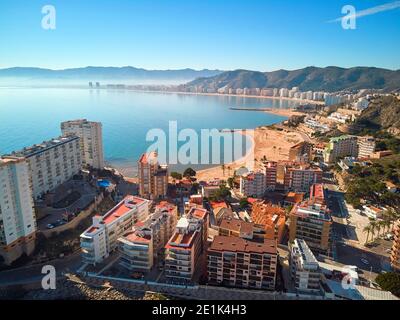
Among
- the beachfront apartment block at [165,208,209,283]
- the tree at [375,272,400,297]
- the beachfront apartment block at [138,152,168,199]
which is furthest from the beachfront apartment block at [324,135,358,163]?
the beachfront apartment block at [165,208,209,283]

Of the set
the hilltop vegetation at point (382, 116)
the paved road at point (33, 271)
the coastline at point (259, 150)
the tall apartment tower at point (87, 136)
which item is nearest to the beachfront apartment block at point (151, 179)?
the coastline at point (259, 150)

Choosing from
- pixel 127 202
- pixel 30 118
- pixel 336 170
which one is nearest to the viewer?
pixel 127 202

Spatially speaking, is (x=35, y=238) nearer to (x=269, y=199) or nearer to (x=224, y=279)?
(x=224, y=279)

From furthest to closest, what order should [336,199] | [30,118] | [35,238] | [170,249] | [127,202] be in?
[30,118] < [336,199] < [127,202] < [35,238] < [170,249]

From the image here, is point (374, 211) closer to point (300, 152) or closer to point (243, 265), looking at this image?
point (243, 265)

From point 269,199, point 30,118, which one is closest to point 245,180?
point 269,199
